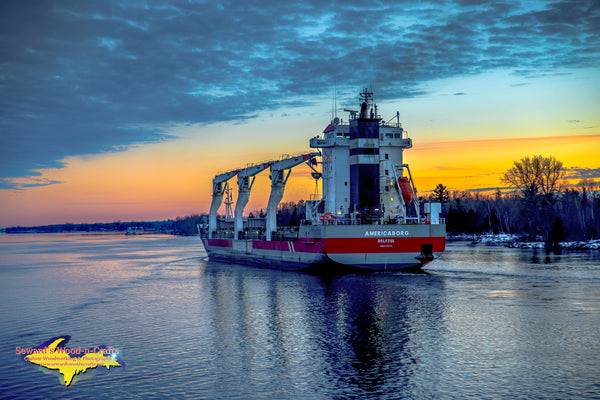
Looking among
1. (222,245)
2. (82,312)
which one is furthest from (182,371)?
(222,245)

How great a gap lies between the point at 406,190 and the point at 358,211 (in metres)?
4.78

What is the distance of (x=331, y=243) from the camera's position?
133 feet

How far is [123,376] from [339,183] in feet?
106

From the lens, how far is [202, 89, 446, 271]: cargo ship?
40688mm

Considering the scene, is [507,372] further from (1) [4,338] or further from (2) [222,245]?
(2) [222,245]
